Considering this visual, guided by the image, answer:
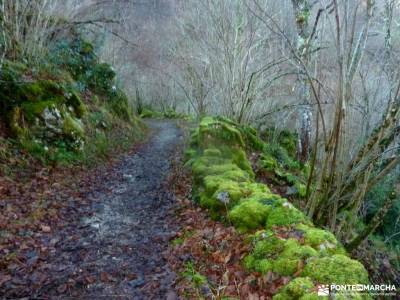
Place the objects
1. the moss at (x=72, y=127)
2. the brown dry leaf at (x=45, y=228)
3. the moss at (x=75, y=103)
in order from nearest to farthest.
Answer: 1. the brown dry leaf at (x=45, y=228)
2. the moss at (x=72, y=127)
3. the moss at (x=75, y=103)

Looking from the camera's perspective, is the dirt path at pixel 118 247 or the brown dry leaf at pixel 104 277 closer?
the dirt path at pixel 118 247

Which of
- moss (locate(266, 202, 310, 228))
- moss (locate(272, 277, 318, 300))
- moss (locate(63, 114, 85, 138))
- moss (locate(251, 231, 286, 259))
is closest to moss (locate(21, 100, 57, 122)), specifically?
moss (locate(63, 114, 85, 138))

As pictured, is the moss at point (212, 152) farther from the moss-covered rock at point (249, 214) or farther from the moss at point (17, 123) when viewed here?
the moss at point (17, 123)

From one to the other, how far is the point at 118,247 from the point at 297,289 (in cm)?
238

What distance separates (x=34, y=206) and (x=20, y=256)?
4.33ft

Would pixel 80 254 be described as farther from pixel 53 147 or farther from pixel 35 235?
pixel 53 147

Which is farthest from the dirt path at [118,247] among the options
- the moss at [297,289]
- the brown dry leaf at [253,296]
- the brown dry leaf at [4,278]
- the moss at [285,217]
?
the moss at [285,217]

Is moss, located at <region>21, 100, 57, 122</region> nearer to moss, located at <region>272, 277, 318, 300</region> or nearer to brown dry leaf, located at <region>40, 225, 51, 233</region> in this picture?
brown dry leaf, located at <region>40, 225, 51, 233</region>

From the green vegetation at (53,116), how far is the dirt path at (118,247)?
1358 millimetres

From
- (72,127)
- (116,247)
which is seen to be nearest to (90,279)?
(116,247)

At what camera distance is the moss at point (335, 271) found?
9.30 feet

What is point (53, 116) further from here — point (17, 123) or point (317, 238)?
point (317, 238)

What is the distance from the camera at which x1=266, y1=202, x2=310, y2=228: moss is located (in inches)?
153

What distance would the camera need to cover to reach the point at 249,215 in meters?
4.16
